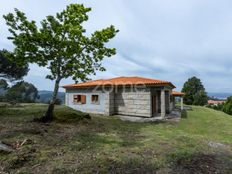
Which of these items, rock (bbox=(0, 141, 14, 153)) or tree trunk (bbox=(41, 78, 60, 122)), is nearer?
rock (bbox=(0, 141, 14, 153))

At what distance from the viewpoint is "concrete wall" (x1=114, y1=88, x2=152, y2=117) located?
1359 cm

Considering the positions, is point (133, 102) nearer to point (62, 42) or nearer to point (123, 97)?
point (123, 97)

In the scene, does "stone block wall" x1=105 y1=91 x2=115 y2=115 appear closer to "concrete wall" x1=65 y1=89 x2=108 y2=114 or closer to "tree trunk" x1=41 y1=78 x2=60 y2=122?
"concrete wall" x1=65 y1=89 x2=108 y2=114

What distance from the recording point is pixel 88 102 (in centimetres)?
1659

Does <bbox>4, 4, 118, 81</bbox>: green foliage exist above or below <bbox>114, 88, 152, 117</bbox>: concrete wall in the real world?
above

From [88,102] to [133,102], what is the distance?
471 centimetres

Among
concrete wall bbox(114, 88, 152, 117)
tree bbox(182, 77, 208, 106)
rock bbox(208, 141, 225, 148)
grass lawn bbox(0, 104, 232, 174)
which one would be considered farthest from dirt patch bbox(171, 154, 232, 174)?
tree bbox(182, 77, 208, 106)

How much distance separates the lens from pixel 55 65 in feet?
33.6

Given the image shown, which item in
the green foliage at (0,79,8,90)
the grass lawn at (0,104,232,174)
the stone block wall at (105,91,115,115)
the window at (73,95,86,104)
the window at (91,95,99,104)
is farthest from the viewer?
the green foliage at (0,79,8,90)

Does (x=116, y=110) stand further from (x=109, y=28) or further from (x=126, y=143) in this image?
(x=126, y=143)

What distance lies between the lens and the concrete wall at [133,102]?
13586 mm

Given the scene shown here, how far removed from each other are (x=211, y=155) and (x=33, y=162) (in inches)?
210

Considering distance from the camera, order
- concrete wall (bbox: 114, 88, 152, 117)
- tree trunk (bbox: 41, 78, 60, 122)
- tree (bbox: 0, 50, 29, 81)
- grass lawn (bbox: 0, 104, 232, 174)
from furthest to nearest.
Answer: tree (bbox: 0, 50, 29, 81) → concrete wall (bbox: 114, 88, 152, 117) → tree trunk (bbox: 41, 78, 60, 122) → grass lawn (bbox: 0, 104, 232, 174)

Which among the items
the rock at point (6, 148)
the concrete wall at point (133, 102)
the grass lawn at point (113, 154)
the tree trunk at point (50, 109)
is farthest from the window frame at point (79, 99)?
the rock at point (6, 148)
